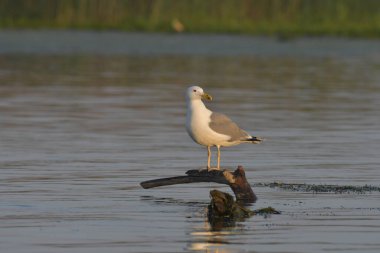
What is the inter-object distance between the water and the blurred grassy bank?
22.2 ft

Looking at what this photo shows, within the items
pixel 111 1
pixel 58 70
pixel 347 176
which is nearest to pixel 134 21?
pixel 111 1

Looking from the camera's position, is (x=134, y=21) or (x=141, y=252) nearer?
(x=141, y=252)

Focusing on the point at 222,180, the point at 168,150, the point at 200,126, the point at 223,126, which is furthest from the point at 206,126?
the point at 168,150

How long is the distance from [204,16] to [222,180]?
38615 mm

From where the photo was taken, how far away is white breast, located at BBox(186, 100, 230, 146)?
46.5 ft

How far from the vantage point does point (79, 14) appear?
5225cm

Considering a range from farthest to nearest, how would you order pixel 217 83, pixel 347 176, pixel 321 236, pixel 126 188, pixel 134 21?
pixel 134 21 → pixel 217 83 → pixel 347 176 → pixel 126 188 → pixel 321 236

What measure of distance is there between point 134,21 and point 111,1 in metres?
1.69

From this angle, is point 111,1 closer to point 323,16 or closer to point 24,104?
point 323,16

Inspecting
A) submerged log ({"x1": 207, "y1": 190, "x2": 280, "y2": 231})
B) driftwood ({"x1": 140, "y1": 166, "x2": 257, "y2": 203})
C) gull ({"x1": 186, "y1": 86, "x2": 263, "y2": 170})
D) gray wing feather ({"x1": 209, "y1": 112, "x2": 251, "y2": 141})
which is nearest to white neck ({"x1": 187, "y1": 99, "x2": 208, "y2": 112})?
gull ({"x1": 186, "y1": 86, "x2": 263, "y2": 170})

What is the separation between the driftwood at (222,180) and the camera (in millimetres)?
14094

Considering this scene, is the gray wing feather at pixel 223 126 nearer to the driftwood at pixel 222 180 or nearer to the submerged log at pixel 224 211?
the driftwood at pixel 222 180

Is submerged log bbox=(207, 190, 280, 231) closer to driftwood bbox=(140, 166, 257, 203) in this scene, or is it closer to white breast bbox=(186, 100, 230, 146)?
driftwood bbox=(140, 166, 257, 203)

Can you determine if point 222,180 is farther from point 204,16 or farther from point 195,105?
point 204,16
